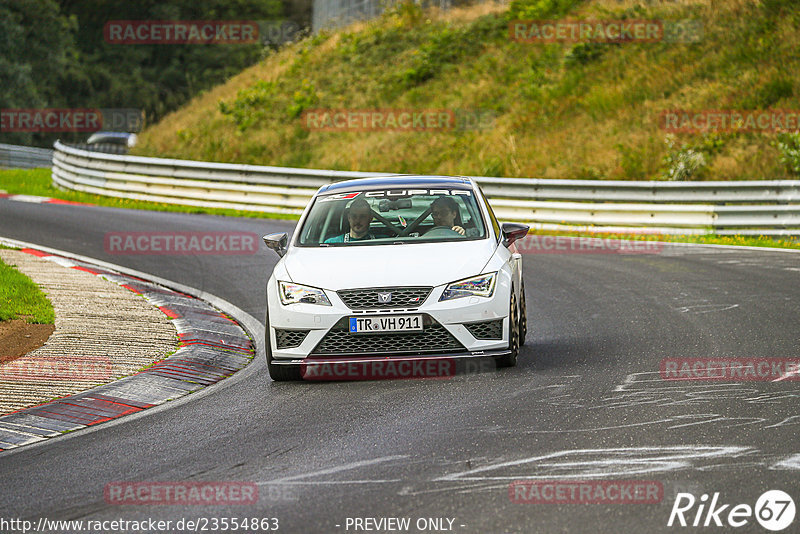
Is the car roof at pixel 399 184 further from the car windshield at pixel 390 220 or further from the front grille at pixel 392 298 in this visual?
the front grille at pixel 392 298

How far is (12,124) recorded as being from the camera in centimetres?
5369

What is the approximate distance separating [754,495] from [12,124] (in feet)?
175

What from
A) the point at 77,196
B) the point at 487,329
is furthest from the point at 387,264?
the point at 77,196

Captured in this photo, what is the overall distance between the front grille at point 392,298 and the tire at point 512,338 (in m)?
0.75

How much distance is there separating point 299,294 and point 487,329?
1509mm

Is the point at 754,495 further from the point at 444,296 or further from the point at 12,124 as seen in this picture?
the point at 12,124

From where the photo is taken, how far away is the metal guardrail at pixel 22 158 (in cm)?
4599

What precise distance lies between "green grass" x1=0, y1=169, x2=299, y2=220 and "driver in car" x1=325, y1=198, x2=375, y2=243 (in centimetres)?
1483

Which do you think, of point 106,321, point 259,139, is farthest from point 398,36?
point 106,321

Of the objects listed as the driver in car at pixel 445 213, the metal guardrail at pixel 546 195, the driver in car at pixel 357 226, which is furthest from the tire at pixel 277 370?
the metal guardrail at pixel 546 195

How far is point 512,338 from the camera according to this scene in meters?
8.78

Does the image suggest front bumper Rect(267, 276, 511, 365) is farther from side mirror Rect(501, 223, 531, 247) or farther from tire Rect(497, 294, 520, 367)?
side mirror Rect(501, 223, 531, 247)

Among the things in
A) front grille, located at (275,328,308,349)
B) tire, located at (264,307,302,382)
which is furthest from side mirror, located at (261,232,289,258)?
front grille, located at (275,328,308,349)

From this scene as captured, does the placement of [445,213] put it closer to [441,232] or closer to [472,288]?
[441,232]
